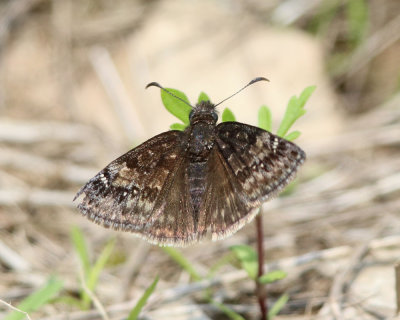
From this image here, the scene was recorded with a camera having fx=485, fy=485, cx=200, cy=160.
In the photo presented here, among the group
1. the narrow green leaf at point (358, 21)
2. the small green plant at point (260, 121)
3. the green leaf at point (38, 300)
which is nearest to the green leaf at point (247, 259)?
the small green plant at point (260, 121)

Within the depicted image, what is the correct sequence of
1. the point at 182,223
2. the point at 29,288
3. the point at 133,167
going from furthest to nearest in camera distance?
the point at 29,288, the point at 133,167, the point at 182,223

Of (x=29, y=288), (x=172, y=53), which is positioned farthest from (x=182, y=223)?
(x=172, y=53)

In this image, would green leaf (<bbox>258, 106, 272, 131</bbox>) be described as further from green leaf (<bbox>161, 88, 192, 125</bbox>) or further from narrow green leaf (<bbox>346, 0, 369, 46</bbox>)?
narrow green leaf (<bbox>346, 0, 369, 46</bbox>)

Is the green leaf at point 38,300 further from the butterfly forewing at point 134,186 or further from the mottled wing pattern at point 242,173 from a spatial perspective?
the mottled wing pattern at point 242,173

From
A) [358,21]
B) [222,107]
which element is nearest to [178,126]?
[222,107]

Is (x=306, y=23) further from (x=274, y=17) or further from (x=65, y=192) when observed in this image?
(x=65, y=192)
